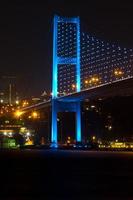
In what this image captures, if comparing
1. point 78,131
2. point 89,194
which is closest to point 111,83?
point 78,131

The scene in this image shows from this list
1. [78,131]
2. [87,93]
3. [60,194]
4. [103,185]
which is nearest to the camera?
[60,194]

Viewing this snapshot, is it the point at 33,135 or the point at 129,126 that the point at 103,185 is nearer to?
the point at 129,126

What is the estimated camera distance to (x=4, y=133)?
100 meters

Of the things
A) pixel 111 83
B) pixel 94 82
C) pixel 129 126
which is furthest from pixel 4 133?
pixel 111 83

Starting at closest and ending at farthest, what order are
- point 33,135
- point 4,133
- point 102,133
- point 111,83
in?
point 111,83, point 102,133, point 4,133, point 33,135

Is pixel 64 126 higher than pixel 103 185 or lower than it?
higher

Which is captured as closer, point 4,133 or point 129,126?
point 129,126

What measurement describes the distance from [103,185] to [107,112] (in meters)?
68.4

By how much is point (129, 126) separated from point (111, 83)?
1324 inches

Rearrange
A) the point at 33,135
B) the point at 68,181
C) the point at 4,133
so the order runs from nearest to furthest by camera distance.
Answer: the point at 68,181, the point at 4,133, the point at 33,135

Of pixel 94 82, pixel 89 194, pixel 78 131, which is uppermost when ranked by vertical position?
pixel 94 82

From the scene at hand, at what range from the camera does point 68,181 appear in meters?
24.8

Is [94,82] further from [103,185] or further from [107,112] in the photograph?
[103,185]

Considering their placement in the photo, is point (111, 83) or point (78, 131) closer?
point (111, 83)
